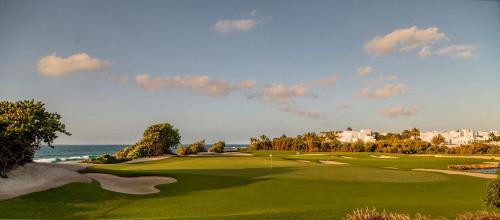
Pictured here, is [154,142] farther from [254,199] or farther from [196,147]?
[254,199]

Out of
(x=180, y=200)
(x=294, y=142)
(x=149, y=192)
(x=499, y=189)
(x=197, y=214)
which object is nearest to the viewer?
(x=499, y=189)

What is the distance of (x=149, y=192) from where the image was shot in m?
19.4

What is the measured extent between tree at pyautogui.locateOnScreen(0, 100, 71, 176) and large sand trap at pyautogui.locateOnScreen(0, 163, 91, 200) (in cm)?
57

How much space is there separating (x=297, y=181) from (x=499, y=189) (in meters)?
14.1

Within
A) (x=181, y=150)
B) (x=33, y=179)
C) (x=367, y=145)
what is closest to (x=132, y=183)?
(x=33, y=179)

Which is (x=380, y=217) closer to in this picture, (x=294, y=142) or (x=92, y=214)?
(x=92, y=214)

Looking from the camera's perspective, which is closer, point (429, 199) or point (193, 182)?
point (429, 199)

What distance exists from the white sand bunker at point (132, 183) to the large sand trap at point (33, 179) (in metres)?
1.53

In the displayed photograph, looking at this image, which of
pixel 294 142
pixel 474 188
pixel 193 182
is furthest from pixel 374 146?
pixel 193 182

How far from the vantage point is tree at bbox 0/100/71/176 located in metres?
18.1

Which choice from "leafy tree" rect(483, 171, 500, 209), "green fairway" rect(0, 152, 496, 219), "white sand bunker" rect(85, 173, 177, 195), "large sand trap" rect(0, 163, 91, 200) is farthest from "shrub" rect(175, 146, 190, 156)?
"leafy tree" rect(483, 171, 500, 209)

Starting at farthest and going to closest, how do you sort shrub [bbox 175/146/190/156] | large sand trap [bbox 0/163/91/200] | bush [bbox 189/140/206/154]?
bush [bbox 189/140/206/154] → shrub [bbox 175/146/190/156] → large sand trap [bbox 0/163/91/200]

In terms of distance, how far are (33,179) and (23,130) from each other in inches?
99.8

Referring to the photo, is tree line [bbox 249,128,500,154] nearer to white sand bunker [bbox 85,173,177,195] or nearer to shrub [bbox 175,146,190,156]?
shrub [bbox 175,146,190,156]
